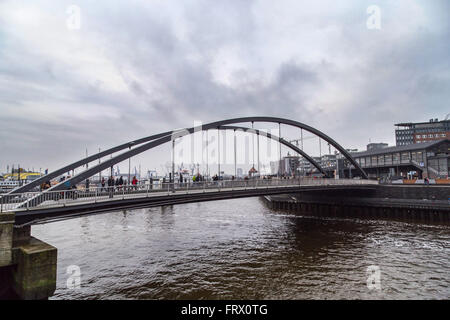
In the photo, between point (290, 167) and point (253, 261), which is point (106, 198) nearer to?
point (253, 261)

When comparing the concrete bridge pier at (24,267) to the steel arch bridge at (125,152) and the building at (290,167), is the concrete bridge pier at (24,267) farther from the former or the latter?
the building at (290,167)

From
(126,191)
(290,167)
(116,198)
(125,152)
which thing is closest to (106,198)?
→ (116,198)

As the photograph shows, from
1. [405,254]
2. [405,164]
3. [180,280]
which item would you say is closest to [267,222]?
[405,254]

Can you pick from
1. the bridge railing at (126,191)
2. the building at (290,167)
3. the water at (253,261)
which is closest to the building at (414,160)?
the building at (290,167)

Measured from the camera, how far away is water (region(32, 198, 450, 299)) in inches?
455

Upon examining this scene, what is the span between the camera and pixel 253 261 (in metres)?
16.0

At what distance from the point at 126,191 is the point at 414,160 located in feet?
207

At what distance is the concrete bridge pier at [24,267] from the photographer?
9.53 m

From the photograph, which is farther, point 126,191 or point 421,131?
Answer: point 421,131

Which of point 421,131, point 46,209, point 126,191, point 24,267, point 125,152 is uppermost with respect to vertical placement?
point 421,131

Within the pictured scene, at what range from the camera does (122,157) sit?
16.8 m

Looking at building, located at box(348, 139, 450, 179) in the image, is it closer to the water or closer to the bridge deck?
the water
